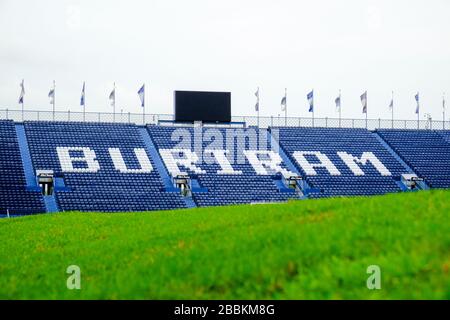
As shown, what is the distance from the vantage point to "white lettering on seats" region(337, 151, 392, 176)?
56622 millimetres

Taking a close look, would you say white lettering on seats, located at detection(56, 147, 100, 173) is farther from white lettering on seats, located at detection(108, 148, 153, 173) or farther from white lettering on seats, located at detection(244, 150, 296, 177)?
white lettering on seats, located at detection(244, 150, 296, 177)

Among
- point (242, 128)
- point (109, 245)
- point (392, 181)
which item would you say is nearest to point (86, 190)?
point (242, 128)

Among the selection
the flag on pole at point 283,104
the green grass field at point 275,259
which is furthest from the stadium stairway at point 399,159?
the green grass field at point 275,259

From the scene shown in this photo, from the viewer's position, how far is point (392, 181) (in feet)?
183

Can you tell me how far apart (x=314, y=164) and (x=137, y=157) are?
14.1 metres

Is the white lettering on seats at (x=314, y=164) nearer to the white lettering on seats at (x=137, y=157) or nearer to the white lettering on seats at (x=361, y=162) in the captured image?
the white lettering on seats at (x=361, y=162)

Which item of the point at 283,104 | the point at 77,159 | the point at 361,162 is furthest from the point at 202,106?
the point at 361,162

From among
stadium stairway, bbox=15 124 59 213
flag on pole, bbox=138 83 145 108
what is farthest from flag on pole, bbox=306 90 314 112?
stadium stairway, bbox=15 124 59 213

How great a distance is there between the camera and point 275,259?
970cm

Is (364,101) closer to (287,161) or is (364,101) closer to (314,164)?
(314,164)

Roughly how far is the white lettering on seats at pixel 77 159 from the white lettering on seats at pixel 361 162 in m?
20.1

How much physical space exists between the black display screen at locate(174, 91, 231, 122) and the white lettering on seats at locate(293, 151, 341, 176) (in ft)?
21.5
